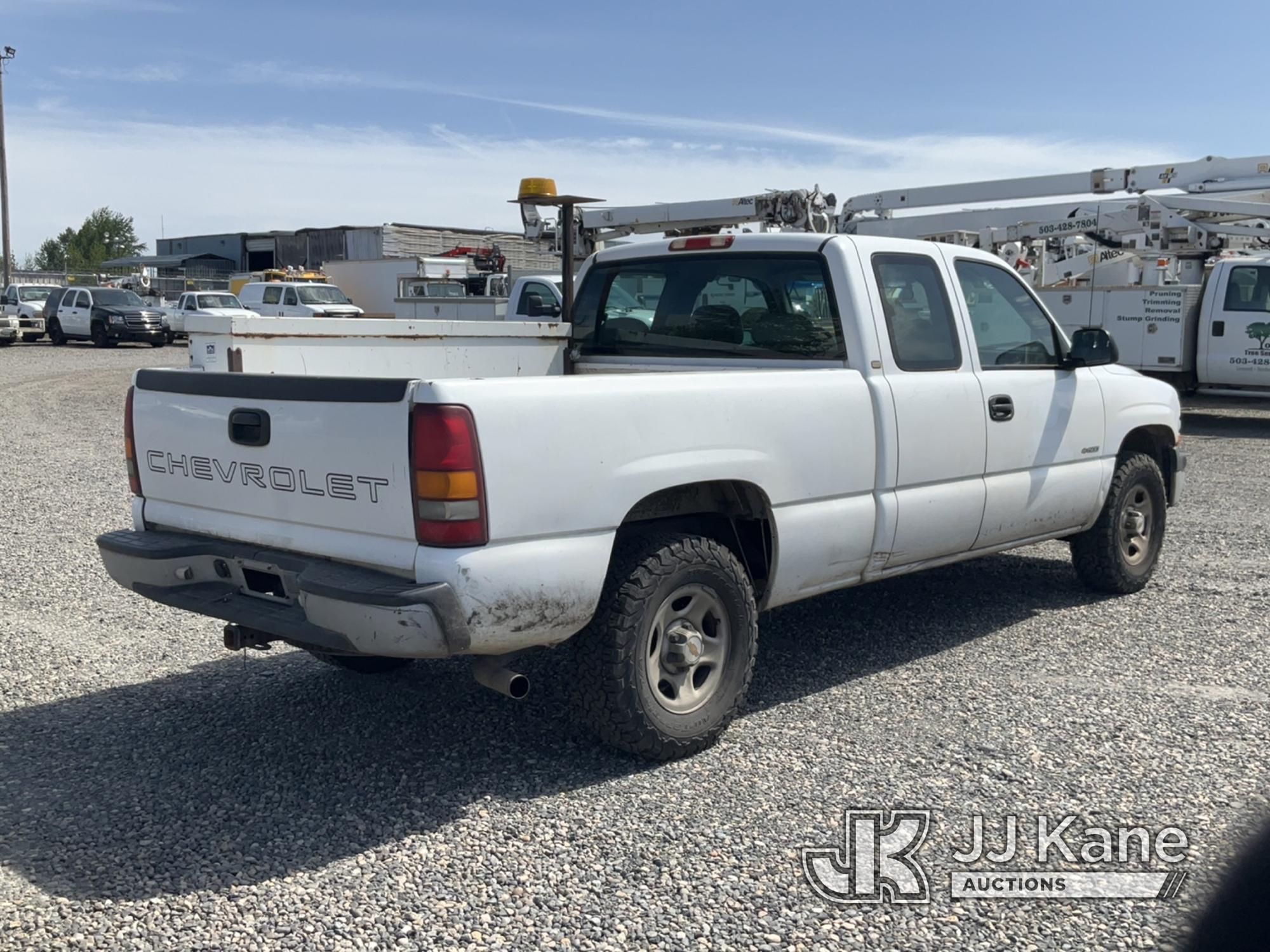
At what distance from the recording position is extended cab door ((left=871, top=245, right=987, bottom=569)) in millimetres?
5441

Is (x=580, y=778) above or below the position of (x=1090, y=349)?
below

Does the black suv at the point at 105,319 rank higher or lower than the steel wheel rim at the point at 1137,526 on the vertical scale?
higher

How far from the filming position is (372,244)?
185 ft

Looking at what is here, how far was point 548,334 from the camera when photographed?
6328mm

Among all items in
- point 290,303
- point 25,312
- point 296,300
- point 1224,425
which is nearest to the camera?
point 1224,425

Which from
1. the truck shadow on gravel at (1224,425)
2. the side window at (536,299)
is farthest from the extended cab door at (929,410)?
the truck shadow on gravel at (1224,425)

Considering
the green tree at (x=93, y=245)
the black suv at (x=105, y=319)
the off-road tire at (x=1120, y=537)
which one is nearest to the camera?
the off-road tire at (x=1120, y=537)

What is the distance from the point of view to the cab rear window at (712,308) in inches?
219

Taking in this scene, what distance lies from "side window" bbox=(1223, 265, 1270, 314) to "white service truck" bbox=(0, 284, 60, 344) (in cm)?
3172

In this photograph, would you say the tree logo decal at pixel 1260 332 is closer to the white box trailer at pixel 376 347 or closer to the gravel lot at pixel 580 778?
the gravel lot at pixel 580 778

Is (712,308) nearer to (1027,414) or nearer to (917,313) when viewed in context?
(917,313)

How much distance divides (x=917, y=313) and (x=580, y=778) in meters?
2.68

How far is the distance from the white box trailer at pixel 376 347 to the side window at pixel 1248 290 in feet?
42.6

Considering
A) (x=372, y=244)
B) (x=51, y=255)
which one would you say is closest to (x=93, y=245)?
(x=51, y=255)
